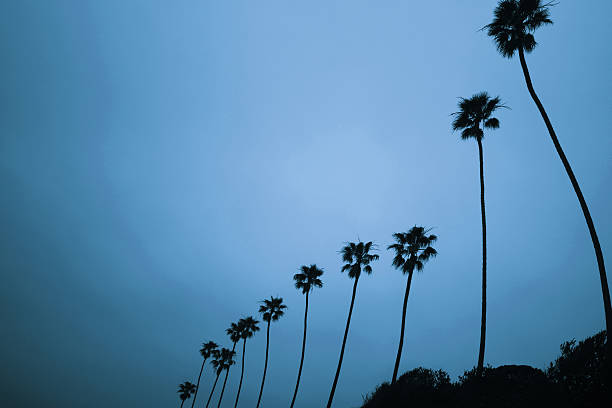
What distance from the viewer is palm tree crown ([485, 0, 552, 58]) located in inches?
733

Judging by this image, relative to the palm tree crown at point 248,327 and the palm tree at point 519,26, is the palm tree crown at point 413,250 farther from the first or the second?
the palm tree crown at point 248,327

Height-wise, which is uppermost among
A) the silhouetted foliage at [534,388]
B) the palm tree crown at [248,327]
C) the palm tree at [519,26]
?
the palm tree at [519,26]

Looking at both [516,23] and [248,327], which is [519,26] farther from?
[248,327]

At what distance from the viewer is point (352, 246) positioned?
3475cm

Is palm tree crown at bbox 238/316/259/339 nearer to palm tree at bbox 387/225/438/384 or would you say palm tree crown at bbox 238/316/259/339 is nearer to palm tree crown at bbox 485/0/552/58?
palm tree at bbox 387/225/438/384

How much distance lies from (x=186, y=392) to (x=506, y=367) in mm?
75069

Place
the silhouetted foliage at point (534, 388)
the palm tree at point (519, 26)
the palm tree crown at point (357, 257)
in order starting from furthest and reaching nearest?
the palm tree crown at point (357, 257), the palm tree at point (519, 26), the silhouetted foliage at point (534, 388)

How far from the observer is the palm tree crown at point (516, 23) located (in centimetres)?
1861

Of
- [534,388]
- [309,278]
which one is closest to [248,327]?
[309,278]

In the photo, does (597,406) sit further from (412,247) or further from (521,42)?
(521,42)

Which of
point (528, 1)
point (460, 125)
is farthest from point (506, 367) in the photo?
point (528, 1)

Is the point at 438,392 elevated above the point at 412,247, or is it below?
below

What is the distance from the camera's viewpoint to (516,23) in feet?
63.3

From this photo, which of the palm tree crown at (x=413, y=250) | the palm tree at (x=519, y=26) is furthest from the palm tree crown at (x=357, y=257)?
the palm tree at (x=519, y=26)
